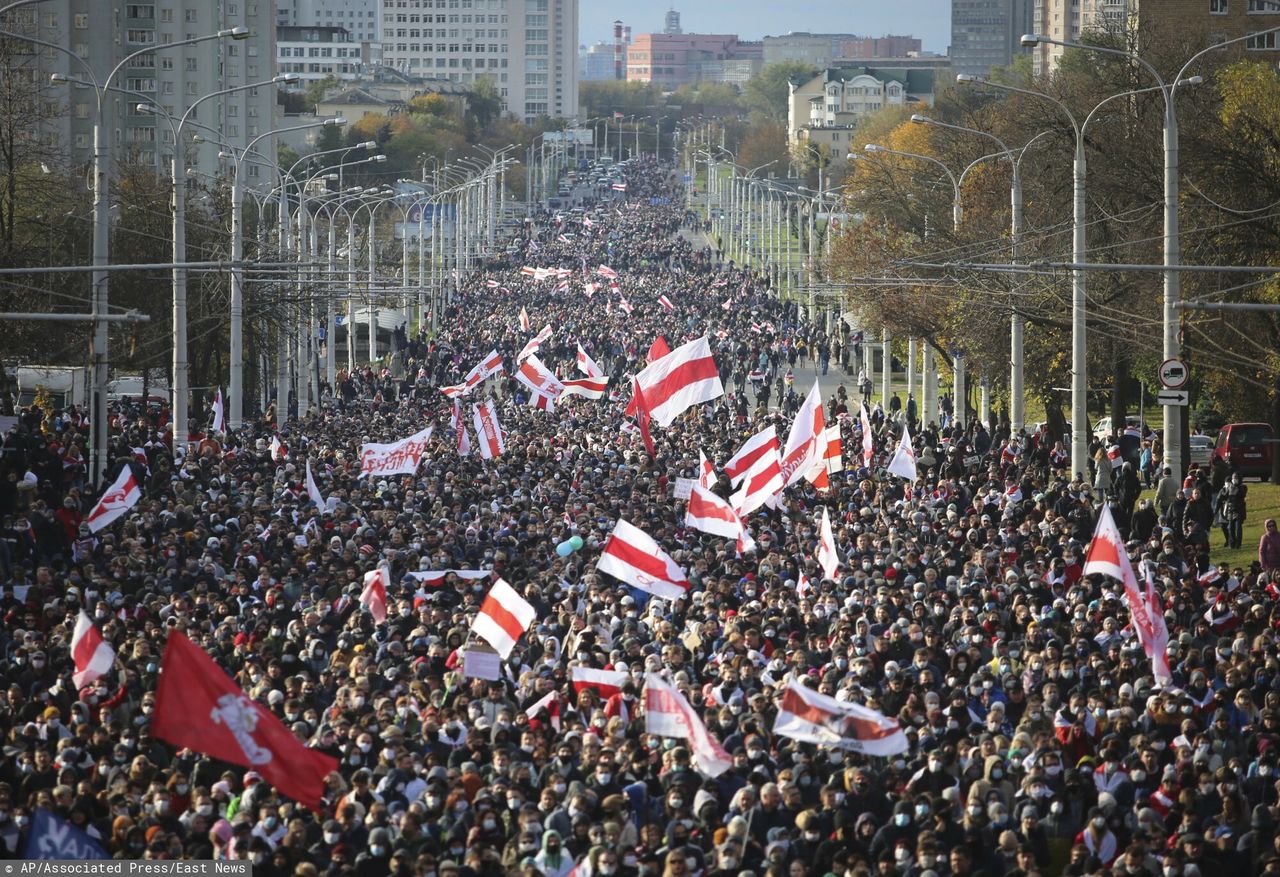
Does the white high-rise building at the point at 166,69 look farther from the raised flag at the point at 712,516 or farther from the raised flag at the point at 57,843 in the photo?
the raised flag at the point at 57,843

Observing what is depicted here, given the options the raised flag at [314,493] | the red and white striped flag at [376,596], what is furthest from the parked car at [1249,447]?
the red and white striped flag at [376,596]

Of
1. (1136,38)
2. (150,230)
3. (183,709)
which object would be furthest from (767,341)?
(183,709)

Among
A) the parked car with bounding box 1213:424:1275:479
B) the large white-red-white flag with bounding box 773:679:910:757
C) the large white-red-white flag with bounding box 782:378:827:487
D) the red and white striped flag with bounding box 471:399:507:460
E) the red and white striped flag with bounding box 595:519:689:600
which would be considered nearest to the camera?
the large white-red-white flag with bounding box 773:679:910:757

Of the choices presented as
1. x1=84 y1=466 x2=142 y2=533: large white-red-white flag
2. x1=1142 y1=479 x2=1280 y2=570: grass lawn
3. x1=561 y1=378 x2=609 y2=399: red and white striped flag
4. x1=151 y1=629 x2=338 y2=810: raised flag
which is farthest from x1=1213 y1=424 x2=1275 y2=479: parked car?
x1=151 y1=629 x2=338 y2=810: raised flag

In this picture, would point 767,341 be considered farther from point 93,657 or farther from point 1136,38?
point 93,657

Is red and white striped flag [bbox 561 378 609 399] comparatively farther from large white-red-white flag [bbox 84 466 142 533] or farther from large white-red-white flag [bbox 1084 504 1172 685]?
large white-red-white flag [bbox 1084 504 1172 685]

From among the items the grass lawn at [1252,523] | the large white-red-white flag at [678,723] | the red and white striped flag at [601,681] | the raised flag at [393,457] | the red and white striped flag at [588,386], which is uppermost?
the large white-red-white flag at [678,723]
